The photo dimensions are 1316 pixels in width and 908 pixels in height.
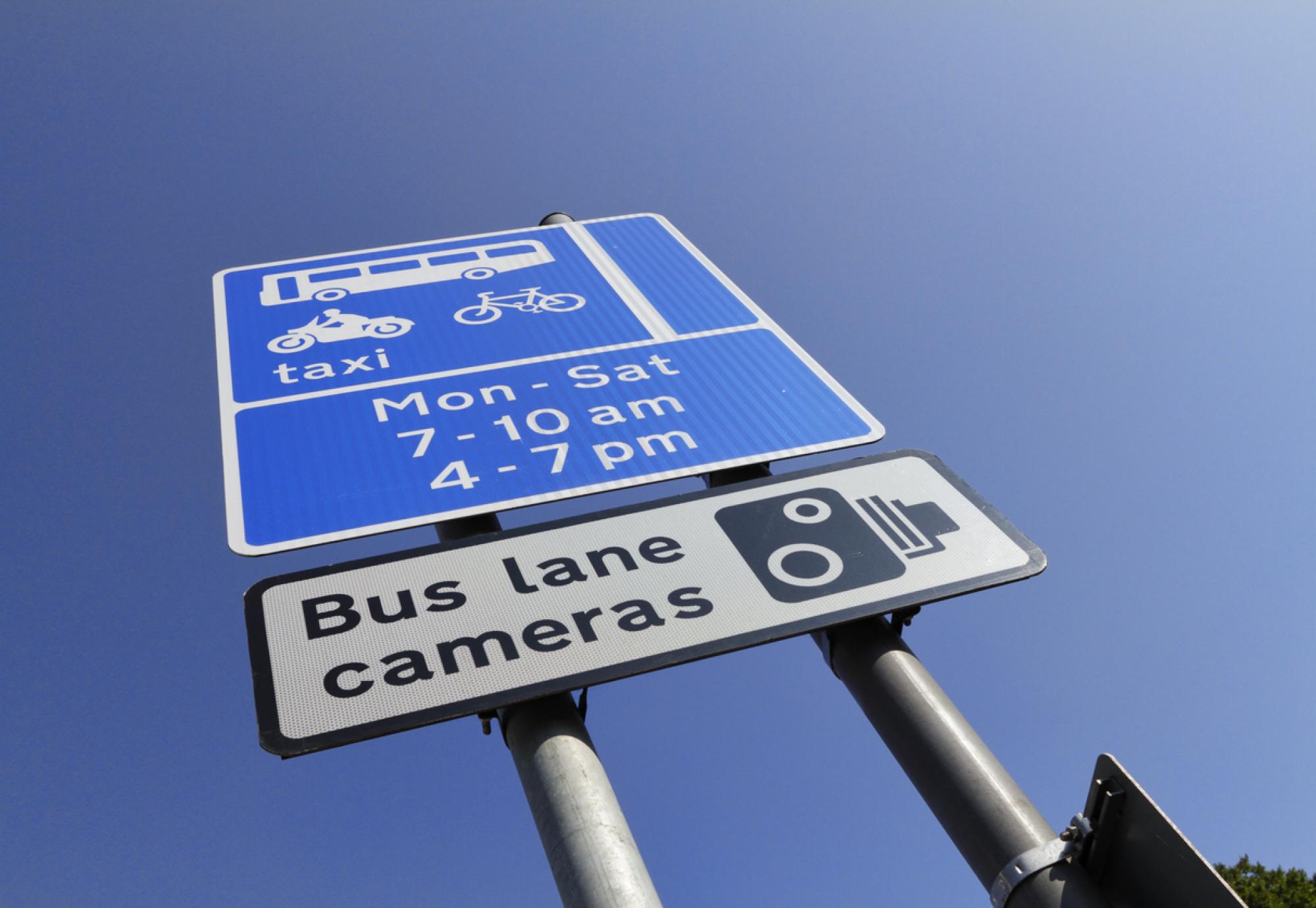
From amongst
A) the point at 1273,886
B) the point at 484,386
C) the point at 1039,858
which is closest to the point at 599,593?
the point at 1039,858

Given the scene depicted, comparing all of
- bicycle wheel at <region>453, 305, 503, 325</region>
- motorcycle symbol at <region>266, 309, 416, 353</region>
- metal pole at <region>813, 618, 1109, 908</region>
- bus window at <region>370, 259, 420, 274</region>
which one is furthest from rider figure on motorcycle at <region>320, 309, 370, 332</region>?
Result: metal pole at <region>813, 618, 1109, 908</region>

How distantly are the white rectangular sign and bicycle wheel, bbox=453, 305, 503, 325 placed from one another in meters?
1.49

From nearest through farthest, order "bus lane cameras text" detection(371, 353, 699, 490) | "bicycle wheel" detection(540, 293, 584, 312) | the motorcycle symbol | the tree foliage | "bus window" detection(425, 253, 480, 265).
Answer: "bus lane cameras text" detection(371, 353, 699, 490)
the motorcycle symbol
"bicycle wheel" detection(540, 293, 584, 312)
"bus window" detection(425, 253, 480, 265)
the tree foliage

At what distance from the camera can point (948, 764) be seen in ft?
6.09

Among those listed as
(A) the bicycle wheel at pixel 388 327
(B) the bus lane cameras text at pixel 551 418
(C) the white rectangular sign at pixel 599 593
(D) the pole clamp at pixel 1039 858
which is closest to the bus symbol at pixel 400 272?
(A) the bicycle wheel at pixel 388 327

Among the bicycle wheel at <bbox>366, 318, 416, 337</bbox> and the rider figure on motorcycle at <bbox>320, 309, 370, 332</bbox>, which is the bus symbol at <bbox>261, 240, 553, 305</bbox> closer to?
the rider figure on motorcycle at <bbox>320, 309, 370, 332</bbox>

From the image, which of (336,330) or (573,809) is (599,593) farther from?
(336,330)

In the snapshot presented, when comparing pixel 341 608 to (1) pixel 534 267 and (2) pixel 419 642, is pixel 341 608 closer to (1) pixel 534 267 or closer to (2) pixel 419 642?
(2) pixel 419 642

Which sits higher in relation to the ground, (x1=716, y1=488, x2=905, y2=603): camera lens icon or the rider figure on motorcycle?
the rider figure on motorcycle

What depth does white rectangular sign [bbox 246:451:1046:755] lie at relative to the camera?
72.3 inches

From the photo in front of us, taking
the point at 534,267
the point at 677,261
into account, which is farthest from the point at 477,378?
the point at 677,261

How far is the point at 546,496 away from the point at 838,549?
77cm

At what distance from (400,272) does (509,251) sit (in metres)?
0.47

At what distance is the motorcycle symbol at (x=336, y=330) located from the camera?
3418 mm
